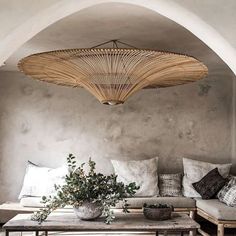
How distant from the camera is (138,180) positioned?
21.2 feet

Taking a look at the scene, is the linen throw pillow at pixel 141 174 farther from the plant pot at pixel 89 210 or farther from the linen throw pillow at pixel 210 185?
the plant pot at pixel 89 210


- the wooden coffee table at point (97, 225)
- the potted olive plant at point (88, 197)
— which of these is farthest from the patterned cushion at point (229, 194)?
the potted olive plant at point (88, 197)

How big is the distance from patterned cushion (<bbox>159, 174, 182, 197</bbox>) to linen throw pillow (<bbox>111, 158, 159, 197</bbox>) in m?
0.13

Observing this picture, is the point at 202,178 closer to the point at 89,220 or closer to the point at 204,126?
the point at 204,126

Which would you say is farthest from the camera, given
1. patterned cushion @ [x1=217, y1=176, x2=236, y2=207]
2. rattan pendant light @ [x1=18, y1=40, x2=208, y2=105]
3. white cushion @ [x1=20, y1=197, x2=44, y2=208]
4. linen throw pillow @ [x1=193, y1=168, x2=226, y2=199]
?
linen throw pillow @ [x1=193, y1=168, x2=226, y2=199]

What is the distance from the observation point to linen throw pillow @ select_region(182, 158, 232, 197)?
6.50 meters

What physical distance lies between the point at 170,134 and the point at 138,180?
1.07 m

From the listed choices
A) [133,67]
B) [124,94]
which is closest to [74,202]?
[124,94]

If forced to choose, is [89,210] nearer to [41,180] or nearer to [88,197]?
[88,197]

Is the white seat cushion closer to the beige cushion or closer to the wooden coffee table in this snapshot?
the beige cushion

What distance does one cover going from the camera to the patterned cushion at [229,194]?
5461 mm

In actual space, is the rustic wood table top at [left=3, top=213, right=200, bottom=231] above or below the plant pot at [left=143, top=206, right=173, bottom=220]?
below

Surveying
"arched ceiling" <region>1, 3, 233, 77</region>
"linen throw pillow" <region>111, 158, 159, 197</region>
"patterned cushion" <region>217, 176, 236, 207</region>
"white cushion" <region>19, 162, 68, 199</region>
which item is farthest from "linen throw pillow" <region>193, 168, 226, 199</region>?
"white cushion" <region>19, 162, 68, 199</region>

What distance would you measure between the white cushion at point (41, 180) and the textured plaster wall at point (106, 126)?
0.36m
